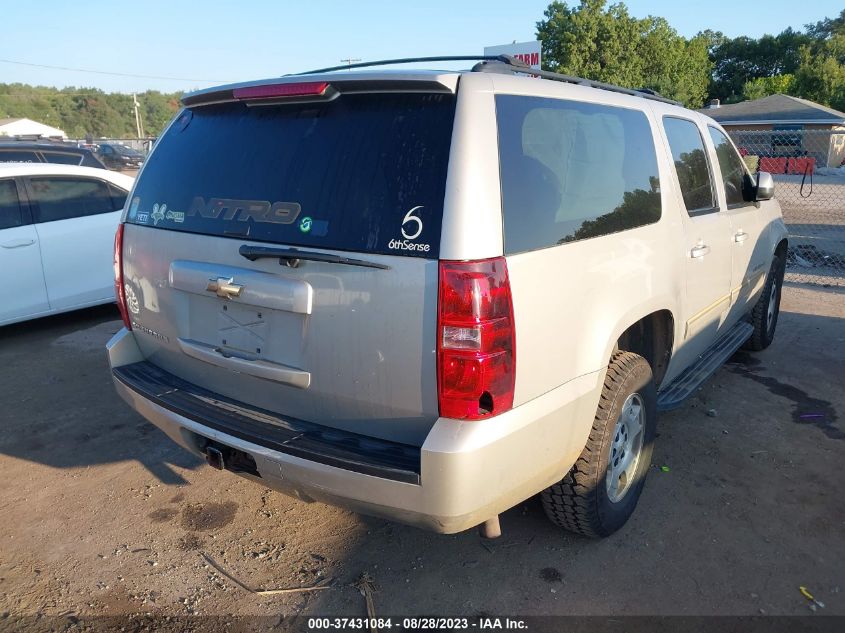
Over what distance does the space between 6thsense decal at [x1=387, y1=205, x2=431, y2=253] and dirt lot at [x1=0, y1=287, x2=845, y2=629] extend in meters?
1.51

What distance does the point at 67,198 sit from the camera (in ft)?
21.4

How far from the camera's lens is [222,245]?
2656 millimetres

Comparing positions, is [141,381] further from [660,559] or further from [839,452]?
[839,452]

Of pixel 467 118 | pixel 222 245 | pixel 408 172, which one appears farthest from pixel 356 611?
pixel 467 118

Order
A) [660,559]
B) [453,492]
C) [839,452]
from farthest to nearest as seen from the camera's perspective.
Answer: [839,452]
[660,559]
[453,492]

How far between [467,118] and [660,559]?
215 cm

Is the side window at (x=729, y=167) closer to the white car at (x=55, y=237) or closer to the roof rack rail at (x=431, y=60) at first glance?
the roof rack rail at (x=431, y=60)

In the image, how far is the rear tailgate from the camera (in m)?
2.27

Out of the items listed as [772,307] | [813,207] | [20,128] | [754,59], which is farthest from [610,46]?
[20,128]

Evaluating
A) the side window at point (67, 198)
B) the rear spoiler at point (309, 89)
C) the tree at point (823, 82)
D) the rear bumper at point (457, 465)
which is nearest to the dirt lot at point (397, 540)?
the rear bumper at point (457, 465)

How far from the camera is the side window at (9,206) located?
19.7 ft

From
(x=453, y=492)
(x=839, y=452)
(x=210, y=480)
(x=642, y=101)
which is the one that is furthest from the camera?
(x=839, y=452)

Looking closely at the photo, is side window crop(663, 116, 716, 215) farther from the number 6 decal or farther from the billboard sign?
the billboard sign

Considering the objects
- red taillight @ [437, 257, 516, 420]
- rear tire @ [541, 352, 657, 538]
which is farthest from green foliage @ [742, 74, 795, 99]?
red taillight @ [437, 257, 516, 420]
